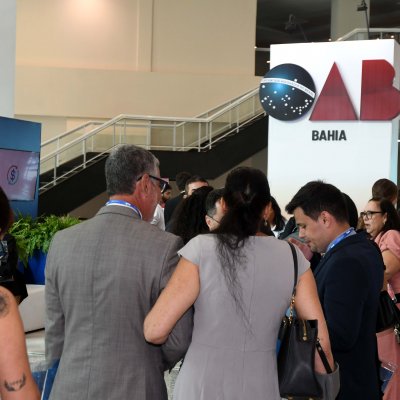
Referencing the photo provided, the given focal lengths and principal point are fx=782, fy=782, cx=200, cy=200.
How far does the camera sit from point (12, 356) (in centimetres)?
183

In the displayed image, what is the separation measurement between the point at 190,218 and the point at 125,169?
1532mm

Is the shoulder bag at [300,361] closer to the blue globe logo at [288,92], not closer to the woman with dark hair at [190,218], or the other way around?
the woman with dark hair at [190,218]

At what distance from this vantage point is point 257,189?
104 inches

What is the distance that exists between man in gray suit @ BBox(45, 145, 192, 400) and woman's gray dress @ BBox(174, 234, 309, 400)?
0.09 meters

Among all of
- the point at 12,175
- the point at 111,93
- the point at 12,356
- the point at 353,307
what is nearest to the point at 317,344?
the point at 353,307

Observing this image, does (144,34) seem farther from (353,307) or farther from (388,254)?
(353,307)

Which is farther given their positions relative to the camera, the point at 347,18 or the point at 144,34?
the point at 347,18

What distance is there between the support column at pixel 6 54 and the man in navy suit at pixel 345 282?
7.08 m

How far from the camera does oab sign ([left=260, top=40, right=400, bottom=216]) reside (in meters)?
9.66

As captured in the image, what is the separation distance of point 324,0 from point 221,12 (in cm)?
→ 417

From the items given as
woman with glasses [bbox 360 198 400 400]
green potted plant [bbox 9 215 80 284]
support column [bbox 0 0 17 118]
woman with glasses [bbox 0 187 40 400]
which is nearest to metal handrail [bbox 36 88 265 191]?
support column [bbox 0 0 17 118]

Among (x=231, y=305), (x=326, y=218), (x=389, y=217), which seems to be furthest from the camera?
(x=389, y=217)

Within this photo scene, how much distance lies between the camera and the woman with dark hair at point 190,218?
4.18 metres

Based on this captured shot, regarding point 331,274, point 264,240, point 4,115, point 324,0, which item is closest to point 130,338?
point 264,240
